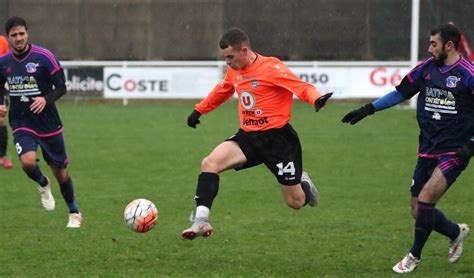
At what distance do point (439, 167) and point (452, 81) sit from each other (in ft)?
2.24

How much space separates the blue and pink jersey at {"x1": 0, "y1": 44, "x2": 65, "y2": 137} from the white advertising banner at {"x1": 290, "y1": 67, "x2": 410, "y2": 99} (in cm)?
1555

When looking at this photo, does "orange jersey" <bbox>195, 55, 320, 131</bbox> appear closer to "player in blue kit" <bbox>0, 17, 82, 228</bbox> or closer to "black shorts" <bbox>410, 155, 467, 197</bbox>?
"black shorts" <bbox>410, 155, 467, 197</bbox>

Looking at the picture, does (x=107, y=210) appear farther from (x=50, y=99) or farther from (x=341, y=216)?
(x=341, y=216)

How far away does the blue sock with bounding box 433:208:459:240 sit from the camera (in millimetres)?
7205

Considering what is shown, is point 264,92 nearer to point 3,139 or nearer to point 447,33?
point 447,33

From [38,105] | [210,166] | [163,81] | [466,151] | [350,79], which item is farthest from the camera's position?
[163,81]

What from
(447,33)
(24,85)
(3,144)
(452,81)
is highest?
(447,33)

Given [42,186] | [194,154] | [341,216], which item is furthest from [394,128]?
[42,186]

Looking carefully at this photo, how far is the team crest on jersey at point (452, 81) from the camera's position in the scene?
6.85m

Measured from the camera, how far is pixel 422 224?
275 inches

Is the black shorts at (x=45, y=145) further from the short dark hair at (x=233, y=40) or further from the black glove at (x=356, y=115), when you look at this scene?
the black glove at (x=356, y=115)

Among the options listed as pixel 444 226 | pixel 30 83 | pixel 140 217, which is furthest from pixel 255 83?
pixel 30 83

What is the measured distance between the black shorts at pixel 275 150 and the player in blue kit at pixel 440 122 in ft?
2.57

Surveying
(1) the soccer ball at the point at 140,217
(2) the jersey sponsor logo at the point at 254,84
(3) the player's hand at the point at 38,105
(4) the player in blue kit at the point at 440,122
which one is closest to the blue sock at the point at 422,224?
(4) the player in blue kit at the point at 440,122
